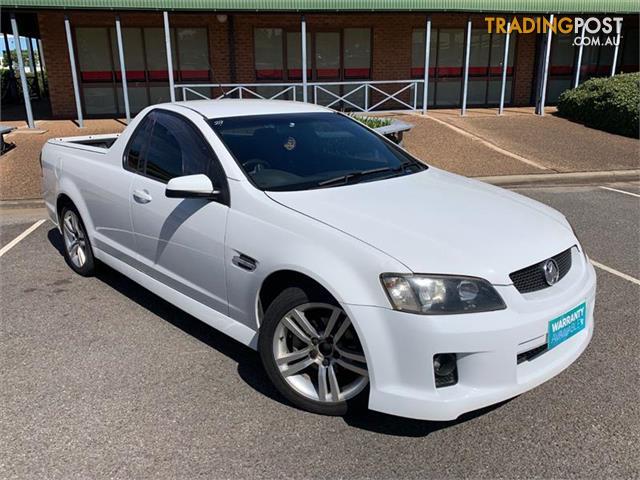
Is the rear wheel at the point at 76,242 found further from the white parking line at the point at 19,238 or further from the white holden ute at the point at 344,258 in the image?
the white parking line at the point at 19,238

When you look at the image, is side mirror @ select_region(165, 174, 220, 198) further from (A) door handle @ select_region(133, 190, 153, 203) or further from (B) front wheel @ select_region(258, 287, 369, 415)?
(B) front wheel @ select_region(258, 287, 369, 415)

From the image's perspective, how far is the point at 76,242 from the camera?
503cm

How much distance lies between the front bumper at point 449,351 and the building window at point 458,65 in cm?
1587

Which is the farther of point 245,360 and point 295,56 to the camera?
point 295,56

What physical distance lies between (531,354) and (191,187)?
2.03 metres

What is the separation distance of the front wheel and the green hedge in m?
12.4

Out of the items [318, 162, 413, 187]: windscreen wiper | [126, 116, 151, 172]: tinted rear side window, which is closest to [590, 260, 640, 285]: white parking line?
[318, 162, 413, 187]: windscreen wiper

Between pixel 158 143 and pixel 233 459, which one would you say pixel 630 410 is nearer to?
pixel 233 459

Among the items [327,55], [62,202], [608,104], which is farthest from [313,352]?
[327,55]

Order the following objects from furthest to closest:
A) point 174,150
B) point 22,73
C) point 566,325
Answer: point 22,73
point 174,150
point 566,325

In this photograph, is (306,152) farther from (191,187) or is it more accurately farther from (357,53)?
(357,53)

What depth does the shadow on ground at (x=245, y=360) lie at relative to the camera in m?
2.90

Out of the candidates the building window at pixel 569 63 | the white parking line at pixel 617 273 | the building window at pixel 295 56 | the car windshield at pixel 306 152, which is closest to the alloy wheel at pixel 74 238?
the car windshield at pixel 306 152

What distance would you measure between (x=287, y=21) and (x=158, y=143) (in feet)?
43.7
